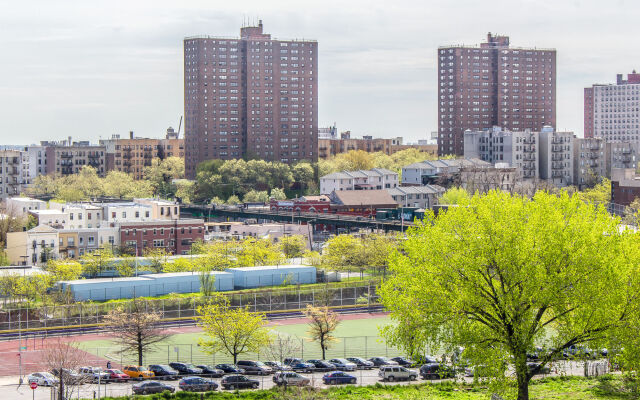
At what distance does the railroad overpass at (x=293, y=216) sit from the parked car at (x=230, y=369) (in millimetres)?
60622

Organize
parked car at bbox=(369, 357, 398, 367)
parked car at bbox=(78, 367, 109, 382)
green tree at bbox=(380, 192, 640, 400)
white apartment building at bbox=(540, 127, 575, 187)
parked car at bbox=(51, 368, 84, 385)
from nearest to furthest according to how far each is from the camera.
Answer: green tree at bbox=(380, 192, 640, 400), parked car at bbox=(51, 368, 84, 385), parked car at bbox=(78, 367, 109, 382), parked car at bbox=(369, 357, 398, 367), white apartment building at bbox=(540, 127, 575, 187)

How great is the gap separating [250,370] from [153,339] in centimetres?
820

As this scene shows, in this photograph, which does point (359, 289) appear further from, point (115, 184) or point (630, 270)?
point (115, 184)

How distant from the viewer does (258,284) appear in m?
80.6

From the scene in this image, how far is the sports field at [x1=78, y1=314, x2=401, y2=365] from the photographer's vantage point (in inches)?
2153

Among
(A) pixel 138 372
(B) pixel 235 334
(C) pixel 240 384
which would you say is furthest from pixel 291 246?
(C) pixel 240 384

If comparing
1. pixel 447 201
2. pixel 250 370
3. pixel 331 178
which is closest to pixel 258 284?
pixel 250 370

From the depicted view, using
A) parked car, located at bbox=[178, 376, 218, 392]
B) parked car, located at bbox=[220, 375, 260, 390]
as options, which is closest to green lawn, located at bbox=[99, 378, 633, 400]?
parked car, located at bbox=[178, 376, 218, 392]

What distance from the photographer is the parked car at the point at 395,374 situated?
4850 cm

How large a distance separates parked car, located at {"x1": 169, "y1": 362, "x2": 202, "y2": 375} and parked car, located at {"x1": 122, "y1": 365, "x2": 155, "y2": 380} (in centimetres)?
158

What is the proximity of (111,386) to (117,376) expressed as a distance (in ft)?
4.38

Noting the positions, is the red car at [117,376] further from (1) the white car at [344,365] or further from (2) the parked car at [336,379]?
(1) the white car at [344,365]

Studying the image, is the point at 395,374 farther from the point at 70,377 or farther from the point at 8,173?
the point at 8,173

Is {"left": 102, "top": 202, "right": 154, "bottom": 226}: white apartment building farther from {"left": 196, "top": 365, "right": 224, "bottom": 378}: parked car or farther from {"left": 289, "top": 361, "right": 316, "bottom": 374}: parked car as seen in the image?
{"left": 289, "top": 361, "right": 316, "bottom": 374}: parked car
